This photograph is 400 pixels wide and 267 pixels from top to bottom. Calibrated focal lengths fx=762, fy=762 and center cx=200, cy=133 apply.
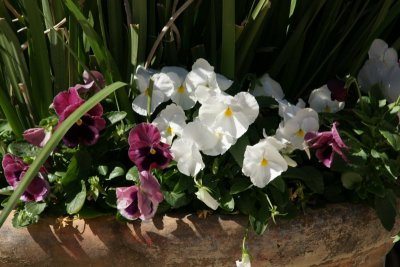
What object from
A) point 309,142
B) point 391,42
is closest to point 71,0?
point 309,142

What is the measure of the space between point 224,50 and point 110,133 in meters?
0.30

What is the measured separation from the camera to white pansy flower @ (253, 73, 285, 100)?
5.53 ft

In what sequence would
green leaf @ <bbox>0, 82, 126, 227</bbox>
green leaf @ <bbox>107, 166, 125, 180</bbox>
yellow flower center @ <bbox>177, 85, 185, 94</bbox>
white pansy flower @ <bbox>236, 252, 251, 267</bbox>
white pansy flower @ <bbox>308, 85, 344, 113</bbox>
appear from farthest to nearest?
white pansy flower @ <bbox>308, 85, 344, 113</bbox>, yellow flower center @ <bbox>177, 85, 185, 94</bbox>, green leaf @ <bbox>107, 166, 125, 180</bbox>, white pansy flower @ <bbox>236, 252, 251, 267</bbox>, green leaf @ <bbox>0, 82, 126, 227</bbox>

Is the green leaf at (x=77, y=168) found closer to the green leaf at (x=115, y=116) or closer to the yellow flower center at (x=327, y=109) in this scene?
the green leaf at (x=115, y=116)

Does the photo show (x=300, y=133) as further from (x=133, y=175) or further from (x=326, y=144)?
(x=133, y=175)

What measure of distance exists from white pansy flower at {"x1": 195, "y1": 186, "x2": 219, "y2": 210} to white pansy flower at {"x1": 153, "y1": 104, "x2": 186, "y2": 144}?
0.49 feet

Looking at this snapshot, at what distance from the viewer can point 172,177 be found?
151cm

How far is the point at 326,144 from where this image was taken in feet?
4.89

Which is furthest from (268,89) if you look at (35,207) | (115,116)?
(35,207)

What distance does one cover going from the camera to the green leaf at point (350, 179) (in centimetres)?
154

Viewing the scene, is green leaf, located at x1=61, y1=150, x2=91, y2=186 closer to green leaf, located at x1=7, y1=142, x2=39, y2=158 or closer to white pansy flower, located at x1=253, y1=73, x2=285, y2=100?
green leaf, located at x1=7, y1=142, x2=39, y2=158

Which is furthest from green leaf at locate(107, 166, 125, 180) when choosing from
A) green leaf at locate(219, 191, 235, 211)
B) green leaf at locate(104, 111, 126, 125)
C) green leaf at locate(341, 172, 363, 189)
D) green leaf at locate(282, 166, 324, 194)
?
green leaf at locate(341, 172, 363, 189)

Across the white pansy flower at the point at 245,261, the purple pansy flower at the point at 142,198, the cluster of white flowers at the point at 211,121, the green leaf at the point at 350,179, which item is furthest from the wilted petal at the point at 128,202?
the green leaf at the point at 350,179

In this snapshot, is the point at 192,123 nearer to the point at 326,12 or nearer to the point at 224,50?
the point at 224,50
